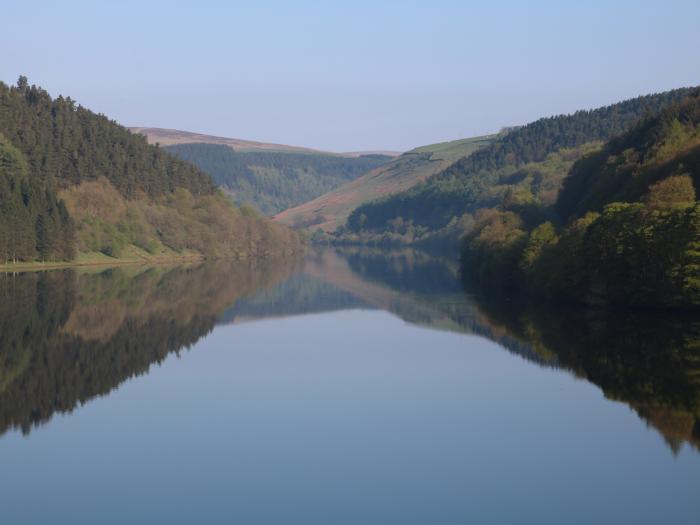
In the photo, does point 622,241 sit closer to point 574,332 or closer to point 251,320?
point 574,332

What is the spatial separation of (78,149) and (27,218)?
131ft

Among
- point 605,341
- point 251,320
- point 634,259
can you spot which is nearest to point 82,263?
point 251,320

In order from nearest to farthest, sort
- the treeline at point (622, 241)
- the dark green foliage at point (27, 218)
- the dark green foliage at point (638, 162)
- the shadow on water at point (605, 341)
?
the shadow on water at point (605, 341), the treeline at point (622, 241), the dark green foliage at point (638, 162), the dark green foliage at point (27, 218)

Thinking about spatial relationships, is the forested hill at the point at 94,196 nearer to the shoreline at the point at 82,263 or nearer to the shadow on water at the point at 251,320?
the shoreline at the point at 82,263

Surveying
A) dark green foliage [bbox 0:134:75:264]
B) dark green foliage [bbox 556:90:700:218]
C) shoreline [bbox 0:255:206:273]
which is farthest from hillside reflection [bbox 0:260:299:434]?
dark green foliage [bbox 556:90:700:218]

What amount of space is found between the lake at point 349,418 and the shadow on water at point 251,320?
20cm

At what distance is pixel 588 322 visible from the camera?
6053cm

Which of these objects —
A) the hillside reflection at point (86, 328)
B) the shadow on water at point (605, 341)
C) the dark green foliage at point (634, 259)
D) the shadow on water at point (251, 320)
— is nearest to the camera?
the shadow on water at point (605, 341)

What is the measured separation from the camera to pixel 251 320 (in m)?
73.5

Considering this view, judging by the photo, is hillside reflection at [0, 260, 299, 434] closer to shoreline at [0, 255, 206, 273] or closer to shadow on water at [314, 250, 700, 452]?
shoreline at [0, 255, 206, 273]

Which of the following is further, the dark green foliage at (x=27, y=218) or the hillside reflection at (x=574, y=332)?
the dark green foliage at (x=27, y=218)

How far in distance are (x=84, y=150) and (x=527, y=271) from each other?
92.1m

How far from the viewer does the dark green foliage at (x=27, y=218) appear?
11694cm

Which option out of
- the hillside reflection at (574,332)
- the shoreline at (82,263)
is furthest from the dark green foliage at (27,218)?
the hillside reflection at (574,332)
